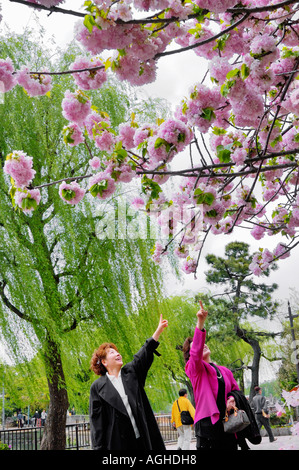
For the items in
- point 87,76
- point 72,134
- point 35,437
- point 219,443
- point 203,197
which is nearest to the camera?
point 203,197

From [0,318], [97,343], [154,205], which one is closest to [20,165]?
[154,205]

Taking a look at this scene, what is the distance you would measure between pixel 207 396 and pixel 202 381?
106 millimetres

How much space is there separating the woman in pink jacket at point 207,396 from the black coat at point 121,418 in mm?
339

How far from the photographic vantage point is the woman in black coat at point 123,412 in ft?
9.23

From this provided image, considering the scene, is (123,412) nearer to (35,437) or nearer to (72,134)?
(72,134)

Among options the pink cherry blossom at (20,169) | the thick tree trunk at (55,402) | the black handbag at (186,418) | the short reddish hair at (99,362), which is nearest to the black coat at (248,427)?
the short reddish hair at (99,362)

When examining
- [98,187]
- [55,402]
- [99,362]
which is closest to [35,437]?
[55,402]

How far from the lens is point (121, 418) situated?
9.37 ft

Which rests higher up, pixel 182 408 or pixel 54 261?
pixel 54 261

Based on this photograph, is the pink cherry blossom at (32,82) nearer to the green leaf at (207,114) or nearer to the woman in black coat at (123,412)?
the green leaf at (207,114)

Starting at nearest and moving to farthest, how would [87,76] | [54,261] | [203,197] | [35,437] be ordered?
[203,197] < [87,76] < [54,261] < [35,437]

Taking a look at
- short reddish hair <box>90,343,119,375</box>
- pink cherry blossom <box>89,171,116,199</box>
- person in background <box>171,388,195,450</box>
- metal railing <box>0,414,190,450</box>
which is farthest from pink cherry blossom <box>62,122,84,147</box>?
metal railing <box>0,414,190,450</box>

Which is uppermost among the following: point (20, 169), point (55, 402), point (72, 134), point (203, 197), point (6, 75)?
point (72, 134)

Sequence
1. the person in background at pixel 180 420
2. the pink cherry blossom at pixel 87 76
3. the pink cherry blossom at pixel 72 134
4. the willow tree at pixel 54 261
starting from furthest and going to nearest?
the willow tree at pixel 54 261 → the person in background at pixel 180 420 → the pink cherry blossom at pixel 72 134 → the pink cherry blossom at pixel 87 76
